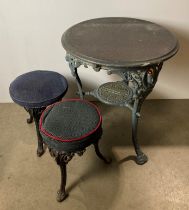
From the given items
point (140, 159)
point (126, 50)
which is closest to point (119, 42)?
point (126, 50)

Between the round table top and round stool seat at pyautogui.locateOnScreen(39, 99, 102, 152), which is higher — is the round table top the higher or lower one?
the higher one

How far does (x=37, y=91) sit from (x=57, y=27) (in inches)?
21.3

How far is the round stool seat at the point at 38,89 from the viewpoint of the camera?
1569 mm

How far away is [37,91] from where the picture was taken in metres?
1.62

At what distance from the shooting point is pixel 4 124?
204 centimetres

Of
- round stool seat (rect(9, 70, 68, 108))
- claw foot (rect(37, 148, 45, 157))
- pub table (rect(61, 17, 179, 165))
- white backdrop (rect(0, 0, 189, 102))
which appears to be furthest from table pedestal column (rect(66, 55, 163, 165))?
claw foot (rect(37, 148, 45, 157))

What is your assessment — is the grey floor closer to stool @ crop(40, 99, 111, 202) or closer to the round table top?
stool @ crop(40, 99, 111, 202)

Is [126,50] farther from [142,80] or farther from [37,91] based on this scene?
[37,91]

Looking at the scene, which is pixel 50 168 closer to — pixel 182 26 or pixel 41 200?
pixel 41 200

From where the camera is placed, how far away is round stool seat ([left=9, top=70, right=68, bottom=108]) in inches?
61.8

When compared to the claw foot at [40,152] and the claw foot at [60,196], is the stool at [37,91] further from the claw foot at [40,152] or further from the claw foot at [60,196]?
the claw foot at [60,196]

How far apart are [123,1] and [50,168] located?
1.18 metres

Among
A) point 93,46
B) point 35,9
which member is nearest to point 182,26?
point 93,46

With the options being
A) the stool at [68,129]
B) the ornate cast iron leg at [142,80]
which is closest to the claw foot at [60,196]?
the stool at [68,129]
